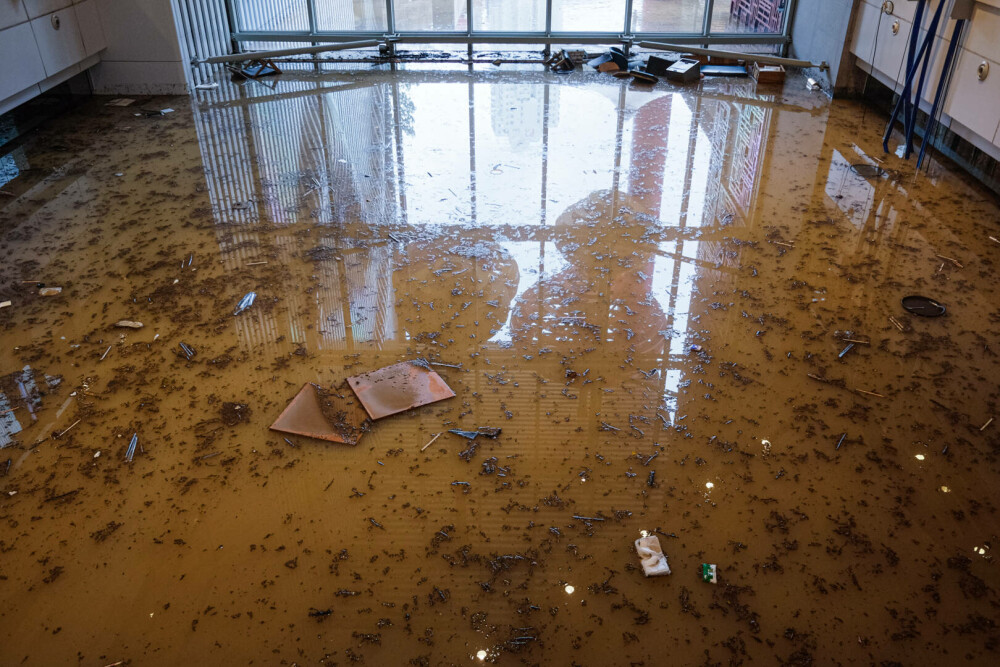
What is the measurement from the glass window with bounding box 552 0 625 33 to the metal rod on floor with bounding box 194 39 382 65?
190 centimetres

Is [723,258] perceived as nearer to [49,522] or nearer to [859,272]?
[859,272]

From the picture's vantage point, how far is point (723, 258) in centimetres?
406

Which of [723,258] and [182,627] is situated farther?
[723,258]

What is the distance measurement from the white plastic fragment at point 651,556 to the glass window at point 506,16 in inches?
257

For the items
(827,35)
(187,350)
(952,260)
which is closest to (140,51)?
(187,350)

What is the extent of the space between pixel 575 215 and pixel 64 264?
9.58 ft

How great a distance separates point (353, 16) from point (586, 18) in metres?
2.45

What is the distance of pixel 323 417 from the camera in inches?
118

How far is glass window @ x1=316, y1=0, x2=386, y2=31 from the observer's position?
770 centimetres

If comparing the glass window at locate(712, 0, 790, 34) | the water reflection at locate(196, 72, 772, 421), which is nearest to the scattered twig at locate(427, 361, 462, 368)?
the water reflection at locate(196, 72, 772, 421)

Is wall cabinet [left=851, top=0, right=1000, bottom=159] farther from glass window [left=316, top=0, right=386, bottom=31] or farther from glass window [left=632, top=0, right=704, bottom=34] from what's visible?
glass window [left=316, top=0, right=386, bottom=31]

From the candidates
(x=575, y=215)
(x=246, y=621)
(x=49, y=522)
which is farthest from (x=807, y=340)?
(x=49, y=522)

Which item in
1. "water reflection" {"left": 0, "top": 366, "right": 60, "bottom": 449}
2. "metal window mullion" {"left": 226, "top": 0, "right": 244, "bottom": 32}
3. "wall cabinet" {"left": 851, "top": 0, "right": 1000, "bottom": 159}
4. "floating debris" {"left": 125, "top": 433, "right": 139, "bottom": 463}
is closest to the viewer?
"floating debris" {"left": 125, "top": 433, "right": 139, "bottom": 463}

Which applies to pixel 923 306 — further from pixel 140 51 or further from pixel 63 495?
pixel 140 51
